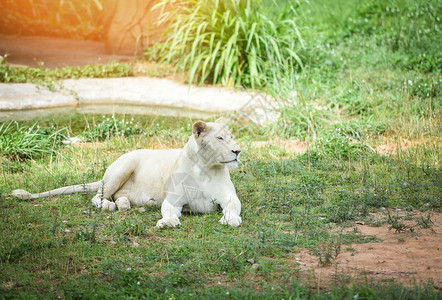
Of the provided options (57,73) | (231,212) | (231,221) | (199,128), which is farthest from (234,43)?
(231,221)

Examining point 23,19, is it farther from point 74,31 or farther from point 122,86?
point 122,86

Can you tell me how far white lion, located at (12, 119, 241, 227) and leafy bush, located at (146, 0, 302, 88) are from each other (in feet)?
17.9

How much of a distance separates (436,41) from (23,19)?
1219 cm

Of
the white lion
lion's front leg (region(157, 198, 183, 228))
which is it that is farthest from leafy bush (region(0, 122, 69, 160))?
lion's front leg (region(157, 198, 183, 228))

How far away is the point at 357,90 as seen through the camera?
1072cm

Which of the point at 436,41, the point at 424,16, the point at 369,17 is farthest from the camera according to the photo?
the point at 369,17

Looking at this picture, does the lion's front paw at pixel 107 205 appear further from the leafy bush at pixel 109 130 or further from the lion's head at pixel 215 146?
the leafy bush at pixel 109 130

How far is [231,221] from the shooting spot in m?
5.38

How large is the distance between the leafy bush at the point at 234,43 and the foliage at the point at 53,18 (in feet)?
18.9

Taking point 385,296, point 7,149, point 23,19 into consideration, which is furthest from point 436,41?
point 23,19

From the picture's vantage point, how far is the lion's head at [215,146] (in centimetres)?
549

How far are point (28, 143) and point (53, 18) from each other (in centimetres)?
1097

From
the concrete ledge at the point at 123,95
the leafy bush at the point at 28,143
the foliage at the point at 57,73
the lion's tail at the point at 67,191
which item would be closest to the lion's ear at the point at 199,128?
the lion's tail at the point at 67,191

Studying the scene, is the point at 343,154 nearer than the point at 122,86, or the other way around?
the point at 343,154
